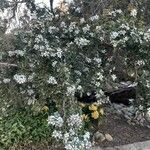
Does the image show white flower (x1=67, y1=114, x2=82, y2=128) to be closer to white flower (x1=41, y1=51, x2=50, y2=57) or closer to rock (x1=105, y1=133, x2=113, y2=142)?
white flower (x1=41, y1=51, x2=50, y2=57)

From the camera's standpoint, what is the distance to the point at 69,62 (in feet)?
17.2

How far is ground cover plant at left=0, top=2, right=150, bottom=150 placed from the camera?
16.4ft

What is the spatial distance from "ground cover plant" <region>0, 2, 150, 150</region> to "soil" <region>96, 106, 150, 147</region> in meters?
1.09

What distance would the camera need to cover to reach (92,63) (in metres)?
5.57

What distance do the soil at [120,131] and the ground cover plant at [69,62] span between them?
109 centimetres

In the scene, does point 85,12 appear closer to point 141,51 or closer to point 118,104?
point 141,51

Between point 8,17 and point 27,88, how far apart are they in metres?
2.31

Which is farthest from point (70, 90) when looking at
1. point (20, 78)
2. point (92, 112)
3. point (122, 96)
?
point (122, 96)

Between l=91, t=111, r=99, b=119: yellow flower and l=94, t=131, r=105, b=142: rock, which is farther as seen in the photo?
l=91, t=111, r=99, b=119: yellow flower

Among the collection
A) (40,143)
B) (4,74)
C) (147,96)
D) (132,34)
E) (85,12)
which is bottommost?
(40,143)

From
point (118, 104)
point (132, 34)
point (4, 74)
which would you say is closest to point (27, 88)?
point (4, 74)

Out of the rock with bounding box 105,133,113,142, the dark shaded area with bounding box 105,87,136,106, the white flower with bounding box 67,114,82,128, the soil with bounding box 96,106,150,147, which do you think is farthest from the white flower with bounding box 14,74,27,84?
the dark shaded area with bounding box 105,87,136,106

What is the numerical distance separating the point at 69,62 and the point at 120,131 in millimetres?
2382

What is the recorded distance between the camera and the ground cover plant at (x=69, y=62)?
4992mm
